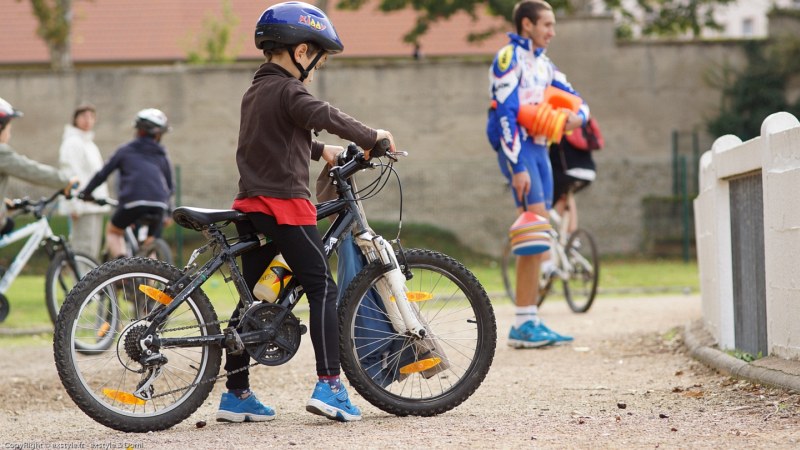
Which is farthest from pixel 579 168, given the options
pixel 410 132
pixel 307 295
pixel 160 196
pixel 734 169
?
pixel 410 132

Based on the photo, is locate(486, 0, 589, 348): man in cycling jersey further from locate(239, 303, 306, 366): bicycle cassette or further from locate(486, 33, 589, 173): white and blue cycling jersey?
locate(239, 303, 306, 366): bicycle cassette

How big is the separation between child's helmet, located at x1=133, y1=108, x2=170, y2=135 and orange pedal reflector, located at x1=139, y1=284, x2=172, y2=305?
598 centimetres

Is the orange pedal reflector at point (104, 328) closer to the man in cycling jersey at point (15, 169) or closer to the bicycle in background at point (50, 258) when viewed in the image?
the man in cycling jersey at point (15, 169)

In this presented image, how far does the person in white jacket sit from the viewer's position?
41.0 feet

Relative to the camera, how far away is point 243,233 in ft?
17.9

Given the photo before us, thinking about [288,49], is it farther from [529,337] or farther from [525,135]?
[529,337]

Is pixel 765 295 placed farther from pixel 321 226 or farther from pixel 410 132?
pixel 410 132

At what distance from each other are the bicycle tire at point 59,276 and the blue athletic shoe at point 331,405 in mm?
4967

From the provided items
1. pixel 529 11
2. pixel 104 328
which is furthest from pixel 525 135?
pixel 104 328

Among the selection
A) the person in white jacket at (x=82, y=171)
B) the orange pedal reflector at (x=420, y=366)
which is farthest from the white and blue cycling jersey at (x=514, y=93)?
the person in white jacket at (x=82, y=171)

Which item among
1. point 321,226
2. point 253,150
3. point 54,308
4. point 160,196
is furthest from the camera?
point 160,196

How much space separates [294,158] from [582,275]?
6.07m

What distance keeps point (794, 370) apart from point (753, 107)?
667 inches

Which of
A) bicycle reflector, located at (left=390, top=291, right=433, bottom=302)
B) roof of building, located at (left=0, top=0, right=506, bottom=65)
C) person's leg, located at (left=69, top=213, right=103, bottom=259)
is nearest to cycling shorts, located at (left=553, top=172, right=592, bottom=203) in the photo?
person's leg, located at (left=69, top=213, right=103, bottom=259)
